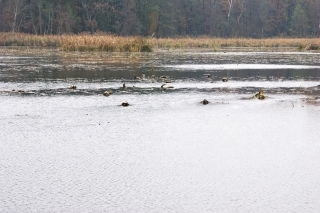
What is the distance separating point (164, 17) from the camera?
7444 centimetres

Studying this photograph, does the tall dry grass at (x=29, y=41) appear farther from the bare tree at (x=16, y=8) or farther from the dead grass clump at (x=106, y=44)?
the bare tree at (x=16, y=8)

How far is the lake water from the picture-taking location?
15.7 feet

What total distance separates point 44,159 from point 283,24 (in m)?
91.4

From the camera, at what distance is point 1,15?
64.3 m

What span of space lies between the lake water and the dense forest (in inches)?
1991

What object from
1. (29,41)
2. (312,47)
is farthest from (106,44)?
(312,47)

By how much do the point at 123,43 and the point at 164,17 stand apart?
4189cm

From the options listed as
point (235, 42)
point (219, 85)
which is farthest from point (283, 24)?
point (219, 85)

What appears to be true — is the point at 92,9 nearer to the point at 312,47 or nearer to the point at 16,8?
the point at 16,8

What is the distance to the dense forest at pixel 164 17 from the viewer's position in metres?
63.6

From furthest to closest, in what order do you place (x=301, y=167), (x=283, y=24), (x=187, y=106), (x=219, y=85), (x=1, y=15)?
(x=283, y=24), (x=1, y=15), (x=219, y=85), (x=187, y=106), (x=301, y=167)

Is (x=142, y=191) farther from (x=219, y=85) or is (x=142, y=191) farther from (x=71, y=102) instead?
(x=219, y=85)

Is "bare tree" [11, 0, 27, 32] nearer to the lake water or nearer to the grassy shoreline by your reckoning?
the grassy shoreline

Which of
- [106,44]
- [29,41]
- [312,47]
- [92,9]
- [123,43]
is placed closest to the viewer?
[123,43]
